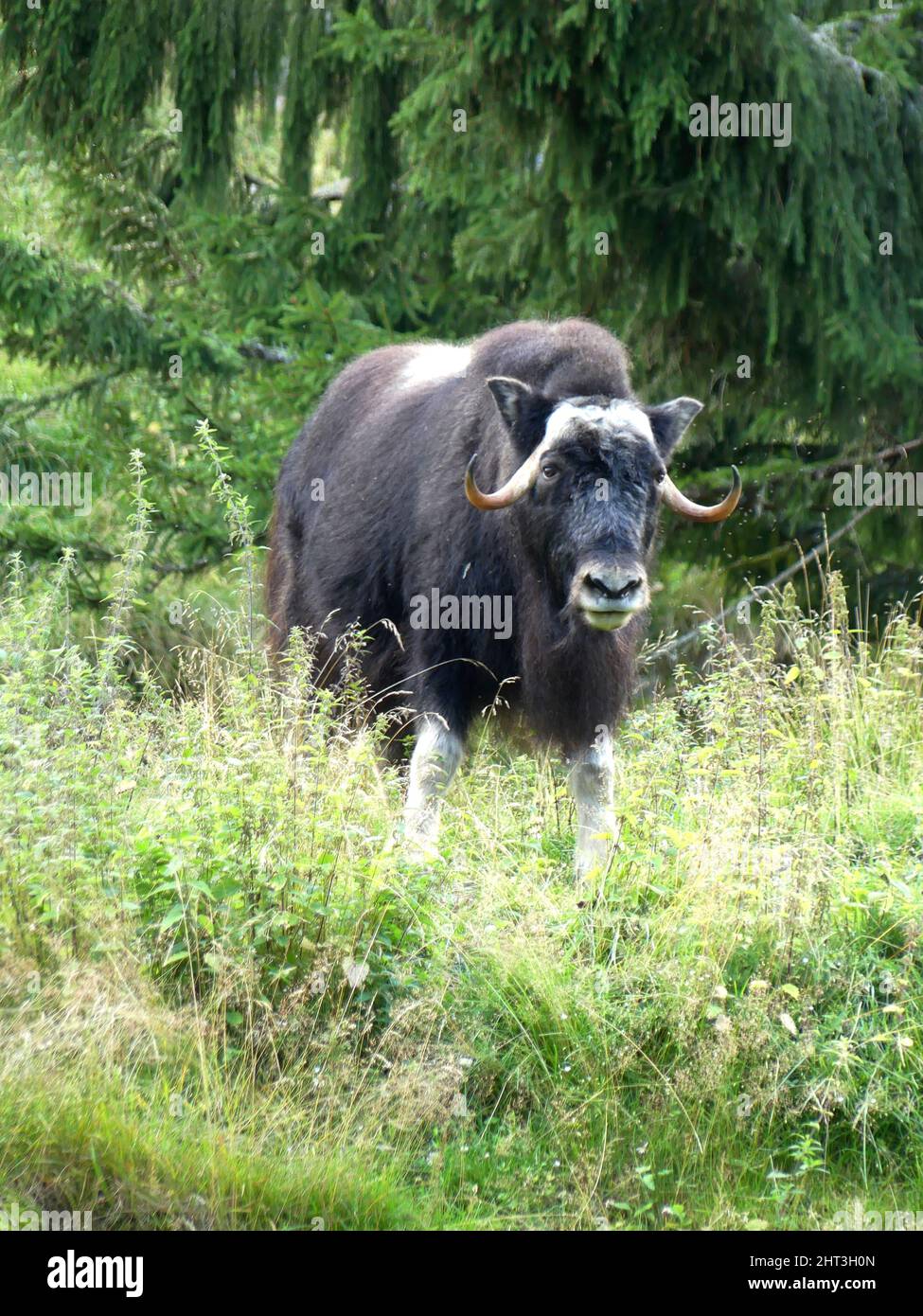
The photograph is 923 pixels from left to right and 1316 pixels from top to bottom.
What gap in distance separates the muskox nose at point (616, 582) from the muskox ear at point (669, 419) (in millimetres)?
878

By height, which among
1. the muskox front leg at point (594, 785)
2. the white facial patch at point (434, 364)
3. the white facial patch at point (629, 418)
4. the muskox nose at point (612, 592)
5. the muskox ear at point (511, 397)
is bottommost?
the muskox front leg at point (594, 785)

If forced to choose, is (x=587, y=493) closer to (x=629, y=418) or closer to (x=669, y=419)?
(x=629, y=418)

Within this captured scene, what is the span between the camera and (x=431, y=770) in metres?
6.63

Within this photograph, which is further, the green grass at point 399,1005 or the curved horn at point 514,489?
the curved horn at point 514,489

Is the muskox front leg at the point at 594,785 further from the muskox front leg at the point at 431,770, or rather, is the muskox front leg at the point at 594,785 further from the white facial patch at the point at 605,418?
the white facial patch at the point at 605,418

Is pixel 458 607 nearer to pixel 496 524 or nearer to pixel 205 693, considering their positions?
pixel 496 524

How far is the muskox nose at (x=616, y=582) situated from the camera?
5.90m

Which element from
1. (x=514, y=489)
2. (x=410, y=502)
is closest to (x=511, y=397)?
(x=514, y=489)

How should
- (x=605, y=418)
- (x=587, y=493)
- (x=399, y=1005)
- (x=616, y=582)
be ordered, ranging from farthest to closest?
(x=605, y=418) → (x=587, y=493) → (x=616, y=582) → (x=399, y=1005)

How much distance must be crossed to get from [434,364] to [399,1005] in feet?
14.5

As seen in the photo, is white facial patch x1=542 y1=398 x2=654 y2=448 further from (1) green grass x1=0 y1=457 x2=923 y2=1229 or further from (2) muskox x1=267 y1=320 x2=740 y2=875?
(1) green grass x1=0 y1=457 x2=923 y2=1229

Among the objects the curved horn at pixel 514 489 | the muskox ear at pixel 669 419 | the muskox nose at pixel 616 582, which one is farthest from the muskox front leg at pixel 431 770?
the muskox ear at pixel 669 419

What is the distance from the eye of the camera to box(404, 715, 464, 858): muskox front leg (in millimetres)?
6434

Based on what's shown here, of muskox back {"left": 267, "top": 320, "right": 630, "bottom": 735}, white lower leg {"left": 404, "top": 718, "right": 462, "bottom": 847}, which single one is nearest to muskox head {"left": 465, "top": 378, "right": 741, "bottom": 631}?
muskox back {"left": 267, "top": 320, "right": 630, "bottom": 735}
